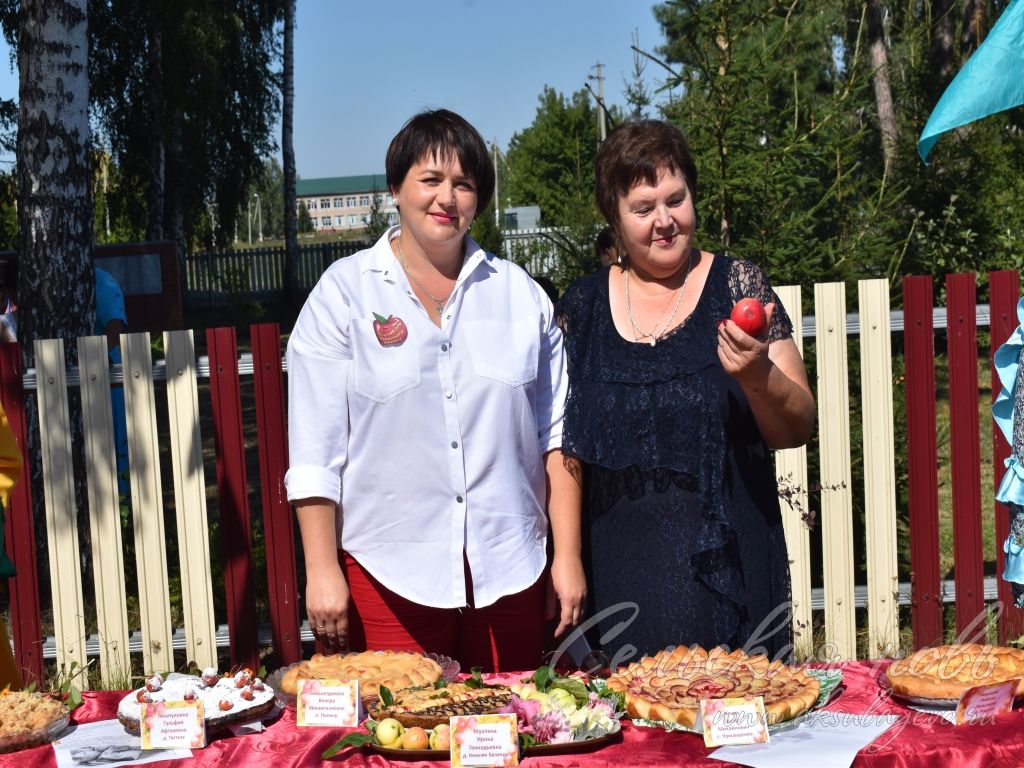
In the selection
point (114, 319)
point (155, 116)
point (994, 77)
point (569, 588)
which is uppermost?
point (155, 116)

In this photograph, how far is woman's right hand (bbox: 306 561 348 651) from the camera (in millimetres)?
2432

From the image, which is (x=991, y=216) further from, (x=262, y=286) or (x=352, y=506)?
(x=262, y=286)

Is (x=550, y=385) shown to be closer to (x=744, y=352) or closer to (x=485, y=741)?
(x=744, y=352)

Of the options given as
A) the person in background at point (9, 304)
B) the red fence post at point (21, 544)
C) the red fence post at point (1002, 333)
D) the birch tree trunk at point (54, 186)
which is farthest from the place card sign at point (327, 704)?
the person in background at point (9, 304)

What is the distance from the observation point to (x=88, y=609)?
210 inches

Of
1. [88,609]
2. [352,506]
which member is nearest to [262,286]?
[88,609]

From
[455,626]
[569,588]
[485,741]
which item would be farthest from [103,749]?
[569,588]

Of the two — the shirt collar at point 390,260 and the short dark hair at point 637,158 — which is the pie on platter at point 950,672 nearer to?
the short dark hair at point 637,158

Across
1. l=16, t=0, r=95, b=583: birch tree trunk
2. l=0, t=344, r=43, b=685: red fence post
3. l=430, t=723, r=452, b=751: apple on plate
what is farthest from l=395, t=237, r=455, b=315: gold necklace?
l=16, t=0, r=95, b=583: birch tree trunk

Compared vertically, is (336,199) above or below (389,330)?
above

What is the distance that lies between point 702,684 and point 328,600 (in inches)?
33.1

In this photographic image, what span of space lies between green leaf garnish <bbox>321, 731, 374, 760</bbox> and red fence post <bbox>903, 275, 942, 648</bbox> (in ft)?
9.02

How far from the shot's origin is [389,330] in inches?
96.3

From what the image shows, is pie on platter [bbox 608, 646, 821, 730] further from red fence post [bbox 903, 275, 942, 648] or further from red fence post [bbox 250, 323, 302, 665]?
red fence post [bbox 903, 275, 942, 648]
